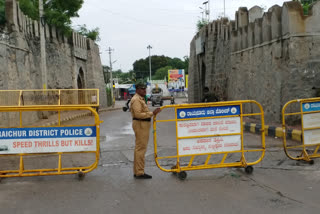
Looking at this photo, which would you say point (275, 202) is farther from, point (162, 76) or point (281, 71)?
point (162, 76)

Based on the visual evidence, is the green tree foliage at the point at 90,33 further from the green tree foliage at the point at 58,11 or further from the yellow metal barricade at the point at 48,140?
the yellow metal barricade at the point at 48,140

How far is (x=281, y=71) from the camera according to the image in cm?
1166

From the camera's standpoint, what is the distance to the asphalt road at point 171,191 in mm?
4559

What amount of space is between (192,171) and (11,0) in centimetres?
1153

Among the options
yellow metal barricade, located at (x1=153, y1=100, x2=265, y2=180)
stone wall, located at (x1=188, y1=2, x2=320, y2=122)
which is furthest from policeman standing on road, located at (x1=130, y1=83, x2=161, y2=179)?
stone wall, located at (x1=188, y1=2, x2=320, y2=122)

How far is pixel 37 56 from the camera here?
1927 centimetres

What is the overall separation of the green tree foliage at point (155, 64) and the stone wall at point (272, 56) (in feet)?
267

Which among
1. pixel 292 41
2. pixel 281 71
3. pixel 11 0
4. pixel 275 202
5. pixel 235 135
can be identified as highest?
pixel 11 0

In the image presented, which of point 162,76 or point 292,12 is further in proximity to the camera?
point 162,76

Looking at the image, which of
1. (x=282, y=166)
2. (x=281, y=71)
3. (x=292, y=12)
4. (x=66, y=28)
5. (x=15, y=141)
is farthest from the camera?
(x=66, y=28)

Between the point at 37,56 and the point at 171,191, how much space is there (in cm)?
1591

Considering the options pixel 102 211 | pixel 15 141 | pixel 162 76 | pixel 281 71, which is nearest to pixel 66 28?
pixel 281 71

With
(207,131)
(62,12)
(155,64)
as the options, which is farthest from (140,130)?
(155,64)

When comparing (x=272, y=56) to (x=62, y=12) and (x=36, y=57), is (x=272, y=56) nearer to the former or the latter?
(x=36, y=57)
